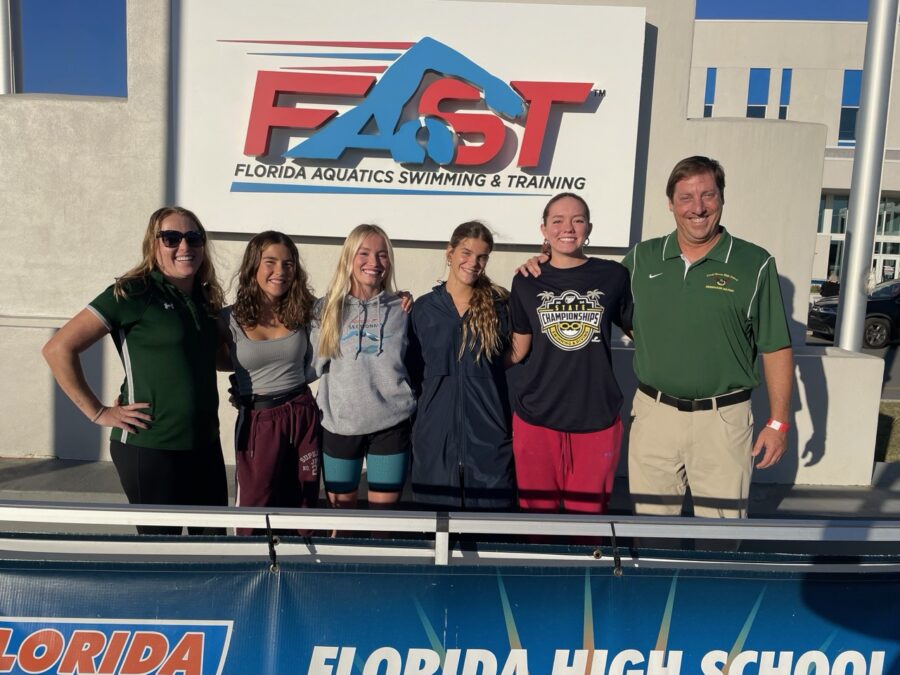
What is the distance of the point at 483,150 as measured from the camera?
212 inches

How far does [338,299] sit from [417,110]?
2.97 meters

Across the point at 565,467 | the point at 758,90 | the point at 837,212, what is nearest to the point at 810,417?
the point at 565,467

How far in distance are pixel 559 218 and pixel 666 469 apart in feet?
4.29

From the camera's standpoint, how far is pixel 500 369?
3.07 m

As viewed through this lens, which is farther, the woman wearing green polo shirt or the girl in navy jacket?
the girl in navy jacket

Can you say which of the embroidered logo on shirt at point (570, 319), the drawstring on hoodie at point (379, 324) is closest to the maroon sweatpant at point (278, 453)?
the drawstring on hoodie at point (379, 324)

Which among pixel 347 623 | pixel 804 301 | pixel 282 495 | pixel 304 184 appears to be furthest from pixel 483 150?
pixel 347 623

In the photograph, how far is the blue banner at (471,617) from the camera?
1.87 m

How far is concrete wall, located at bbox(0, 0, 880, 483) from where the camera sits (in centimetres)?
546

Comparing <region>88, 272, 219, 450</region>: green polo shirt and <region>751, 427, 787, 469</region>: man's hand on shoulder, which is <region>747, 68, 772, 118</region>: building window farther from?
<region>88, 272, 219, 450</region>: green polo shirt

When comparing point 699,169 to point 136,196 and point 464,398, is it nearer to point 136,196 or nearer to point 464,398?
point 464,398

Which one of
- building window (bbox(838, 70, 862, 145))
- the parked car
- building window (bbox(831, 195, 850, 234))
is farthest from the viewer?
building window (bbox(838, 70, 862, 145))

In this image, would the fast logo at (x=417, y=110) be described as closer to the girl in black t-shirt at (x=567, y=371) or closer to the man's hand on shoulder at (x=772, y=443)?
the girl in black t-shirt at (x=567, y=371)

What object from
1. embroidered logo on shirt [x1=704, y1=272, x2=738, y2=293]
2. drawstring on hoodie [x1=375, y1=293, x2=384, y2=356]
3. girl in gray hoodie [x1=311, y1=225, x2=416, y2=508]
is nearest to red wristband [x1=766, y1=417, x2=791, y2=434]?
embroidered logo on shirt [x1=704, y1=272, x2=738, y2=293]
